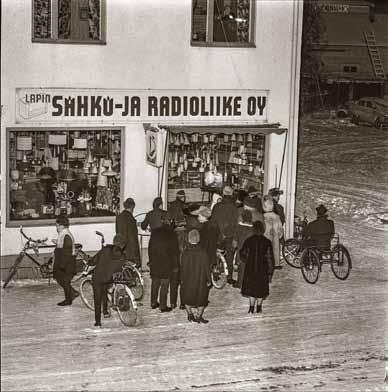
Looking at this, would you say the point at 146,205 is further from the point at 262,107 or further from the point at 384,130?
the point at 384,130

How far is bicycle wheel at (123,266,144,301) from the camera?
5820 mm

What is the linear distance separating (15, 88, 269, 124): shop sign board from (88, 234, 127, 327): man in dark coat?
688mm

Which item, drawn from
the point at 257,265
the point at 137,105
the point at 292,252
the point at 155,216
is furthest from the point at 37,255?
the point at 292,252

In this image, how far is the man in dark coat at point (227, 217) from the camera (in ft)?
18.8

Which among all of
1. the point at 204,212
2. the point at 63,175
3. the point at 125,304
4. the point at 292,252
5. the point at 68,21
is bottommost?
the point at 125,304

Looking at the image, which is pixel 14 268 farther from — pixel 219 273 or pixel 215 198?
pixel 219 273

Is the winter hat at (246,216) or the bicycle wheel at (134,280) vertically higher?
the winter hat at (246,216)

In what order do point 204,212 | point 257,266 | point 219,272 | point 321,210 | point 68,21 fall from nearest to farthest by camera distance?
point 68,21 → point 204,212 → point 257,266 → point 219,272 → point 321,210

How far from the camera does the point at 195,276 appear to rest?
19.5 feet

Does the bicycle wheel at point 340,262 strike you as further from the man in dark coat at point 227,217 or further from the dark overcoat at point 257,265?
the man in dark coat at point 227,217

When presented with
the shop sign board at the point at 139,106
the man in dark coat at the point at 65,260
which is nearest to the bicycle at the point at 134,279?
the man in dark coat at the point at 65,260

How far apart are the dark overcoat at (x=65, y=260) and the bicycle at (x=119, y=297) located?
0.10 metres

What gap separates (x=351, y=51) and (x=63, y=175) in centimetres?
209

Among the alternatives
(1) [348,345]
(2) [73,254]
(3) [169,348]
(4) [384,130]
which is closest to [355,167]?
(4) [384,130]
